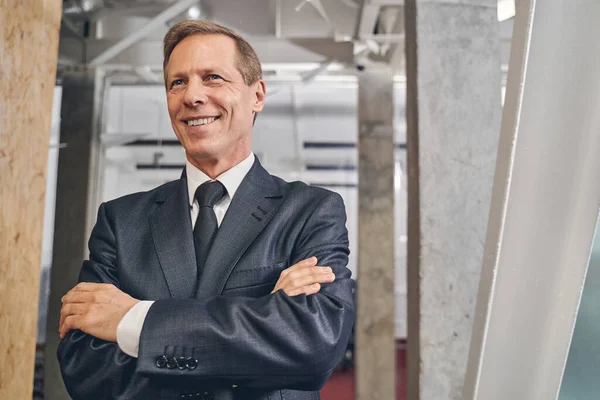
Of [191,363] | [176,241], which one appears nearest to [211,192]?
[176,241]

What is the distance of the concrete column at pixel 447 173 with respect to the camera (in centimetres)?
246

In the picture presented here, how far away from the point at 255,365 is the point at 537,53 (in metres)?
1.29

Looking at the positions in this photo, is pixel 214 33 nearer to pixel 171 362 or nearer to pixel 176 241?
pixel 176 241

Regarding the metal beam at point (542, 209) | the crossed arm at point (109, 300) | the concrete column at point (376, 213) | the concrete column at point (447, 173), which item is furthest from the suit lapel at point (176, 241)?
the concrete column at point (376, 213)

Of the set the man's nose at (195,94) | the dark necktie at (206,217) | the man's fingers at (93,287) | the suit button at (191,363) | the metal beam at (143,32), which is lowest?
the suit button at (191,363)

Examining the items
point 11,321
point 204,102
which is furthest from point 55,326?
point 204,102

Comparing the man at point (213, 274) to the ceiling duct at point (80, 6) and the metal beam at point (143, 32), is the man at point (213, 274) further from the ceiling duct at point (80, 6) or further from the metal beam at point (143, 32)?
the ceiling duct at point (80, 6)

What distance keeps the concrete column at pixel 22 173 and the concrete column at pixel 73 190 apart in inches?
5.0

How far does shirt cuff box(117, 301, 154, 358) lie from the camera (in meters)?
1.60

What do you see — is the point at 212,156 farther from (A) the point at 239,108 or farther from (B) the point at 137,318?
(B) the point at 137,318

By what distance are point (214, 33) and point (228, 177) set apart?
1.37 feet

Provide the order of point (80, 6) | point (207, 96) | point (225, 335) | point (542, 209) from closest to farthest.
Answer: point (225, 335), point (207, 96), point (542, 209), point (80, 6)

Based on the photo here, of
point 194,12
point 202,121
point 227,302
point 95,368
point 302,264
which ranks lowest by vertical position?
point 95,368

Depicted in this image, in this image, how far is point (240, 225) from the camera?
1.76 m
